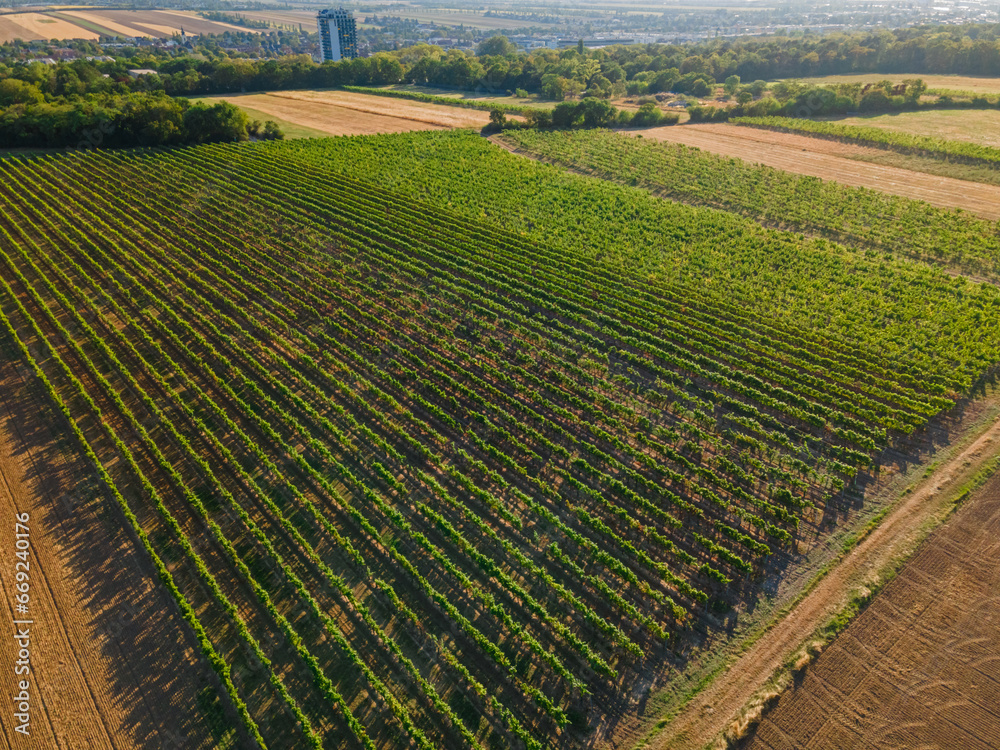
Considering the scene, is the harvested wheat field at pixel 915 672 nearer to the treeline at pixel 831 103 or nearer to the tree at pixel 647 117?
the tree at pixel 647 117

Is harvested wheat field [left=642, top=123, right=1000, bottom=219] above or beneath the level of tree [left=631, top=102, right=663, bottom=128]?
beneath

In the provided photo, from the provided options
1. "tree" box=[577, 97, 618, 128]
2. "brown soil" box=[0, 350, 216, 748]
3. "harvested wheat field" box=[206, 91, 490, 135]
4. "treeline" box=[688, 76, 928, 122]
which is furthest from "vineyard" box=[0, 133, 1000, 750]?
"treeline" box=[688, 76, 928, 122]

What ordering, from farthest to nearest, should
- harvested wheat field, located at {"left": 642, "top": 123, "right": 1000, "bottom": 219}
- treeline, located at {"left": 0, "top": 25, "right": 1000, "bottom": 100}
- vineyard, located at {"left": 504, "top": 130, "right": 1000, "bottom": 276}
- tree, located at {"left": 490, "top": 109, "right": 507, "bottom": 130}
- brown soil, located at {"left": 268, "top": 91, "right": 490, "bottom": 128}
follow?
treeline, located at {"left": 0, "top": 25, "right": 1000, "bottom": 100} → brown soil, located at {"left": 268, "top": 91, "right": 490, "bottom": 128} → tree, located at {"left": 490, "top": 109, "right": 507, "bottom": 130} → harvested wheat field, located at {"left": 642, "top": 123, "right": 1000, "bottom": 219} → vineyard, located at {"left": 504, "top": 130, "right": 1000, "bottom": 276}

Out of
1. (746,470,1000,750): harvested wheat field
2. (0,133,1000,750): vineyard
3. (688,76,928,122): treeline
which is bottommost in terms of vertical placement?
(746,470,1000,750): harvested wheat field

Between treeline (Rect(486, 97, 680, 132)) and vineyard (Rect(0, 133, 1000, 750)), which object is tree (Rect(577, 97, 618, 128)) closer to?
treeline (Rect(486, 97, 680, 132))

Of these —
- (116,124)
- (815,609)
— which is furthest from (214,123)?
(815,609)

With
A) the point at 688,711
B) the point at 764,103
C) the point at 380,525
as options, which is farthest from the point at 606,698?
the point at 764,103

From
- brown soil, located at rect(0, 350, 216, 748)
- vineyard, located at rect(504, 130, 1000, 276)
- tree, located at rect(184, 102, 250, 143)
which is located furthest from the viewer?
tree, located at rect(184, 102, 250, 143)
